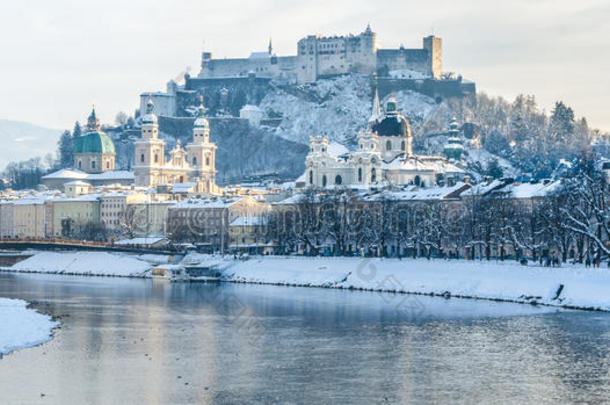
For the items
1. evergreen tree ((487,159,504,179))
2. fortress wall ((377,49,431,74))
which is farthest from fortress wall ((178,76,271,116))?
evergreen tree ((487,159,504,179))

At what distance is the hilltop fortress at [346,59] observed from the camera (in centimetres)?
18438

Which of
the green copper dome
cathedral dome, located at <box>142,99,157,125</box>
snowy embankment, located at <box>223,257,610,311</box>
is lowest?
snowy embankment, located at <box>223,257,610,311</box>

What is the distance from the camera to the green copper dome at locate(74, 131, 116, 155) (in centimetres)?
18462

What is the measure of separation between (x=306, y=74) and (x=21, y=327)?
14132 cm

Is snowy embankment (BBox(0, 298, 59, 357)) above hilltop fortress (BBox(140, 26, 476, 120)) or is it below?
below

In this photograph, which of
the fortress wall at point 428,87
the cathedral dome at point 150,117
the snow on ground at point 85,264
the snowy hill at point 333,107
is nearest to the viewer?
the snow on ground at point 85,264

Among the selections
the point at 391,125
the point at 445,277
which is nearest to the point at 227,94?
the point at 391,125

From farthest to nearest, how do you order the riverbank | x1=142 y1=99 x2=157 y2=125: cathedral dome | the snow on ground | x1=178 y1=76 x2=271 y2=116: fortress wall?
x1=178 y1=76 x2=271 y2=116: fortress wall → x1=142 y1=99 x2=157 y2=125: cathedral dome → the snow on ground → the riverbank

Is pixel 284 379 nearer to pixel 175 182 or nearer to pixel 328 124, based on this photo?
pixel 175 182

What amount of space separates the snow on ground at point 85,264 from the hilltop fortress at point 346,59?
→ 86700 millimetres

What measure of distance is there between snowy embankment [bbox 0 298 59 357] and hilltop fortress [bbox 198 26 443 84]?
129 meters

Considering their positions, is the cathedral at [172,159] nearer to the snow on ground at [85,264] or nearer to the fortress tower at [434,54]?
the fortress tower at [434,54]

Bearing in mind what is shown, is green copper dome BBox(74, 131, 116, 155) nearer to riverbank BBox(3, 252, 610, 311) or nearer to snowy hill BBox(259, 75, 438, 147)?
snowy hill BBox(259, 75, 438, 147)

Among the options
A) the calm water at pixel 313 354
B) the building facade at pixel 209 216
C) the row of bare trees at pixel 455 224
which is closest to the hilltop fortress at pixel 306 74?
the building facade at pixel 209 216
